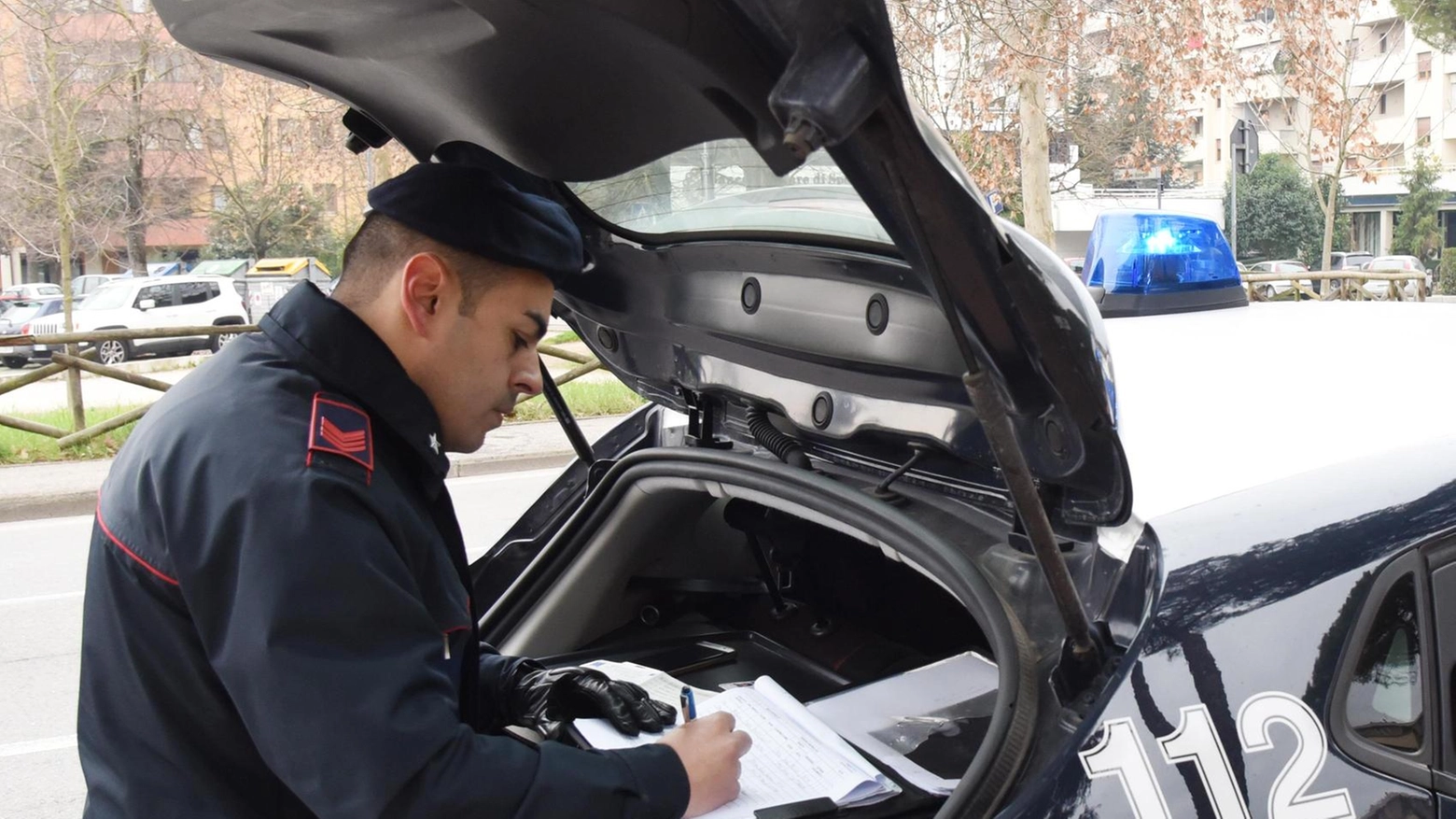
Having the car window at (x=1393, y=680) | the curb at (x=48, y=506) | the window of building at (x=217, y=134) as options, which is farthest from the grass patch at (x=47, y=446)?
the window of building at (x=217, y=134)

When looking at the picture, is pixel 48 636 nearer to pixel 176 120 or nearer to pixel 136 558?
pixel 136 558

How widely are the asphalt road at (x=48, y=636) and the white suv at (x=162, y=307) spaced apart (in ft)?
51.4

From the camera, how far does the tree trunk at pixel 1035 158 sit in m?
13.0

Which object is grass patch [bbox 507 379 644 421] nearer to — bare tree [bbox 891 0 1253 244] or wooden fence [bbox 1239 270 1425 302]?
bare tree [bbox 891 0 1253 244]

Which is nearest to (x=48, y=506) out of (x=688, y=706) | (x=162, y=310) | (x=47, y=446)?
(x=47, y=446)

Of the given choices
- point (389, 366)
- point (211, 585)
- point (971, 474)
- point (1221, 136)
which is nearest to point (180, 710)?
point (211, 585)

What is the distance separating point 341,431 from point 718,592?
1375 millimetres

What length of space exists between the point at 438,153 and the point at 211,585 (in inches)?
32.5

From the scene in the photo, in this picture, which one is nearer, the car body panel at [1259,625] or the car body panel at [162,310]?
the car body panel at [1259,625]

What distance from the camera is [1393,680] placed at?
130 centimetres

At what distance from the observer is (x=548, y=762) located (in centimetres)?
134

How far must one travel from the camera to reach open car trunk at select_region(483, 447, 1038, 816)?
233 centimetres

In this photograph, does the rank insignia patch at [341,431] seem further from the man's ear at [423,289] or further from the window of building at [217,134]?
the window of building at [217,134]

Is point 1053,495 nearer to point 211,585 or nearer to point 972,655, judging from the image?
point 972,655
